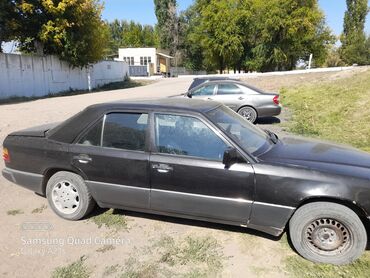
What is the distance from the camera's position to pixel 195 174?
3559 mm

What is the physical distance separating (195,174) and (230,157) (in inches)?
16.7

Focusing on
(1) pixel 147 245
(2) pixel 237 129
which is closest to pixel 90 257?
(1) pixel 147 245

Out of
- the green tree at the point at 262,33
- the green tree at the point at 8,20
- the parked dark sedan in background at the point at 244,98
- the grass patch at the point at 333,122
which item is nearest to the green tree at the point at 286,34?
the green tree at the point at 262,33

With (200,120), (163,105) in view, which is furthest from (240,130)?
(163,105)

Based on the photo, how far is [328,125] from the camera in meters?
9.74

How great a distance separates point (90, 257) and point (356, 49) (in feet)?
211

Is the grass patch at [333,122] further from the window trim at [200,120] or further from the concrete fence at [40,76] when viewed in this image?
the concrete fence at [40,76]

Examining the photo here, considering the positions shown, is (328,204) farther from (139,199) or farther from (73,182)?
(73,182)

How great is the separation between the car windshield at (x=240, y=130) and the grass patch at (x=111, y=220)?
5.52 ft

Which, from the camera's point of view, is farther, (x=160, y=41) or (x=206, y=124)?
(x=160, y=41)

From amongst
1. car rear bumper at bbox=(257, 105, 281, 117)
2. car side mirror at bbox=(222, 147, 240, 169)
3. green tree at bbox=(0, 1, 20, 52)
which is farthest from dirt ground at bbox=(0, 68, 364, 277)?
green tree at bbox=(0, 1, 20, 52)

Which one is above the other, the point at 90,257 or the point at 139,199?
the point at 139,199

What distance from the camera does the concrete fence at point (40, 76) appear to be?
2000cm

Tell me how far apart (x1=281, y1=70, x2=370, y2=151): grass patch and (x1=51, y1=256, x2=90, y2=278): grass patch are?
6059 mm
